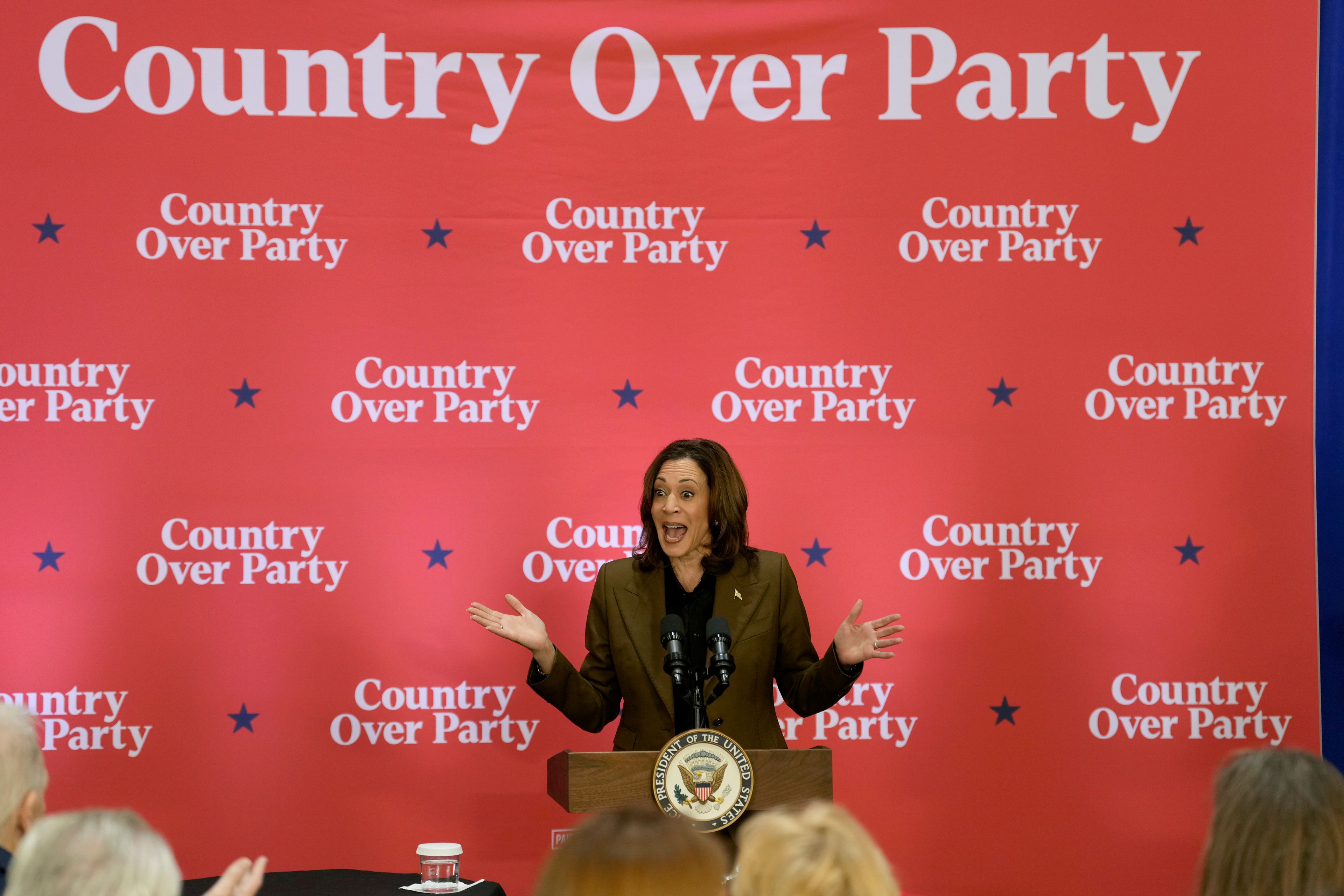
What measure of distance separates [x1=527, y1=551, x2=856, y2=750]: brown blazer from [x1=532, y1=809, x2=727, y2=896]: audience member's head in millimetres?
1821

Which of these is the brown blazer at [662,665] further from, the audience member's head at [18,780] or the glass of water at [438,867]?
the audience member's head at [18,780]

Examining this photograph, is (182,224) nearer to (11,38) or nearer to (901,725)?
(11,38)

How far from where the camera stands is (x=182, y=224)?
4.20 meters

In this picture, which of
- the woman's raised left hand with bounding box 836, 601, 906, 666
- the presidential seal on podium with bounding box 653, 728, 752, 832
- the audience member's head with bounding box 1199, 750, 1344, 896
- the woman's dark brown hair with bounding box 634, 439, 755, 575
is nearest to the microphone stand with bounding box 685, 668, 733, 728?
the presidential seal on podium with bounding box 653, 728, 752, 832

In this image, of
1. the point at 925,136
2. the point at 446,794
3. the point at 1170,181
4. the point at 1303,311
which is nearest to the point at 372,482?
the point at 446,794

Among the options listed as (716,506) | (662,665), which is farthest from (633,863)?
(716,506)

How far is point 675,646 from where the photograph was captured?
288cm

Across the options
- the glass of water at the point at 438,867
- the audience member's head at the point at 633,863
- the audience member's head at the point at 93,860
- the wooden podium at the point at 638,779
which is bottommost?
the glass of water at the point at 438,867

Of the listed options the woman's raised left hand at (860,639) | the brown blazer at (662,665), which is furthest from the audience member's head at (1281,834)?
the brown blazer at (662,665)

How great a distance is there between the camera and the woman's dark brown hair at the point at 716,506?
11.4 feet

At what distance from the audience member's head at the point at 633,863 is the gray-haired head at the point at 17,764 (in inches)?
52.5

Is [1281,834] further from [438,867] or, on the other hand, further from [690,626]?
[690,626]

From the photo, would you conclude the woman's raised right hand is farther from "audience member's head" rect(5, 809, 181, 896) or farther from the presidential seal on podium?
"audience member's head" rect(5, 809, 181, 896)

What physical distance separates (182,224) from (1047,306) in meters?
2.93
